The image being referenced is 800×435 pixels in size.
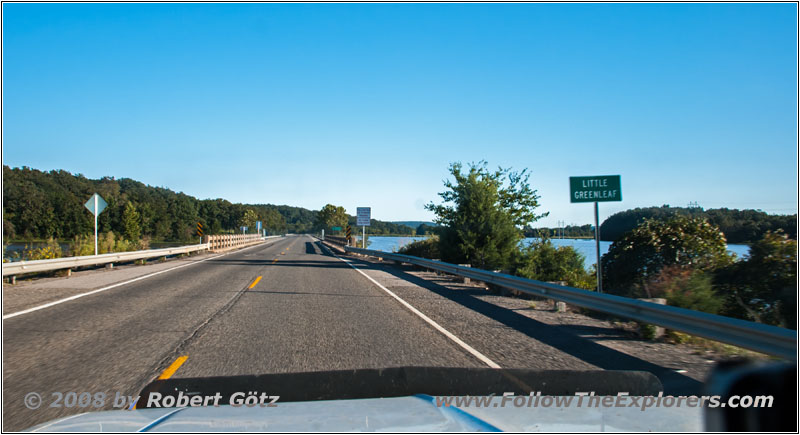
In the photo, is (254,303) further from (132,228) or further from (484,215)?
(132,228)

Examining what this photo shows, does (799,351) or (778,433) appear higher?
(778,433)

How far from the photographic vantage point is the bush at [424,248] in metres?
25.7

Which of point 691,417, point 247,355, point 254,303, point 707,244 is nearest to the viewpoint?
point 691,417

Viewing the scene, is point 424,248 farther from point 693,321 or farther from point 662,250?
point 693,321

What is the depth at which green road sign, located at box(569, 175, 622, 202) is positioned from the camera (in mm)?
9987

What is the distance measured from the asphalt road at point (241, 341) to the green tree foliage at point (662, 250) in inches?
205

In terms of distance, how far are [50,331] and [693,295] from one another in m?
10.3

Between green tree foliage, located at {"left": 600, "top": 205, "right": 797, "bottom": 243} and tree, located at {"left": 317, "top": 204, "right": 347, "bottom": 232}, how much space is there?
360ft

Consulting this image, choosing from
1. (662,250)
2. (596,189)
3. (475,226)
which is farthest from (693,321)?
(475,226)

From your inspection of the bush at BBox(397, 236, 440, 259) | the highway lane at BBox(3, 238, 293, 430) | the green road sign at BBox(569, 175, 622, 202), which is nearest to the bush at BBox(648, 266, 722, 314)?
the green road sign at BBox(569, 175, 622, 202)

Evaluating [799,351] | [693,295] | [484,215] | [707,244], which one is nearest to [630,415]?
[799,351]

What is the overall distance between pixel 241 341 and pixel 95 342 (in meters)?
1.93

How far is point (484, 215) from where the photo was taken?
70.3 feet

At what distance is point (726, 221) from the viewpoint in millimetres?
11766
